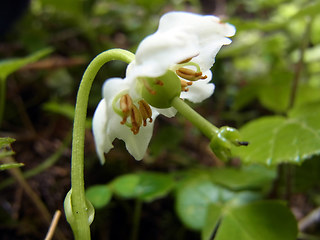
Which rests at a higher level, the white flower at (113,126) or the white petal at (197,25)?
the white petal at (197,25)

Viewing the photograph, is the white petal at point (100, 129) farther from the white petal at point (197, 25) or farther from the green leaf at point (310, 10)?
the green leaf at point (310, 10)

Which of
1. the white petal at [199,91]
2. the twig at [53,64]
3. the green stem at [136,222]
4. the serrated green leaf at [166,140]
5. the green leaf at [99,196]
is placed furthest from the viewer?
the twig at [53,64]

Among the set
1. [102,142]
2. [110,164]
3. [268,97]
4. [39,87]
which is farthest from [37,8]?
[102,142]

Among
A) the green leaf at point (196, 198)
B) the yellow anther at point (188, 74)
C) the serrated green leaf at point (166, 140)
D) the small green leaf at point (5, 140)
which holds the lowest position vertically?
the serrated green leaf at point (166, 140)

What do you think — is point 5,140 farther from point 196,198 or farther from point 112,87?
point 196,198

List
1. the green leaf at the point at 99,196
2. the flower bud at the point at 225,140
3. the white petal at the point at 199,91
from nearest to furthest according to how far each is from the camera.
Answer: the flower bud at the point at 225,140 → the white petal at the point at 199,91 → the green leaf at the point at 99,196

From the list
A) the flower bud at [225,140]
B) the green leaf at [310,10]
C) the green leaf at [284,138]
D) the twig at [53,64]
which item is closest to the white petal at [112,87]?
the flower bud at [225,140]

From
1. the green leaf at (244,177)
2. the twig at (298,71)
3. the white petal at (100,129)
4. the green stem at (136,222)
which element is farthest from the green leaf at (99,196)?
the twig at (298,71)

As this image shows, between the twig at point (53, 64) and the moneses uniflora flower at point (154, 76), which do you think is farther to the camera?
the twig at point (53, 64)
